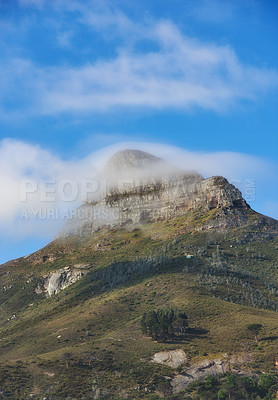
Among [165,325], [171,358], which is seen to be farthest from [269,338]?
Answer: [165,325]

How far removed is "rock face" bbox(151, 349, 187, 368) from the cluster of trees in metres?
9.73

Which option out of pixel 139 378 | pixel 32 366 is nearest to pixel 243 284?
pixel 139 378

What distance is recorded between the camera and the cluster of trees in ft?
449

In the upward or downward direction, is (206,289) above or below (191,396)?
above

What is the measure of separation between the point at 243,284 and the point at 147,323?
5054 cm

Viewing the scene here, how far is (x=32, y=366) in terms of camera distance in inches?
4697

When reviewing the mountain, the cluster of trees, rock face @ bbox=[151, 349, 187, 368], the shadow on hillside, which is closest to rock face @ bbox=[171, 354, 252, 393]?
the mountain

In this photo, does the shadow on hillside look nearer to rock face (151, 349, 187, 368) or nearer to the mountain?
the mountain

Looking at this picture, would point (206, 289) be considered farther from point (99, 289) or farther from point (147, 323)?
point (99, 289)

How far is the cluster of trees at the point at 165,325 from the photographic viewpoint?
449 feet

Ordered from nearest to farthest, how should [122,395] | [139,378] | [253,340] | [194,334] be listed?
1. [122,395]
2. [139,378]
3. [253,340]
4. [194,334]

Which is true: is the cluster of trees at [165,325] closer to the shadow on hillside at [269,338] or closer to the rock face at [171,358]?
the rock face at [171,358]

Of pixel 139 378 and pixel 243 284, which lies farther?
pixel 243 284

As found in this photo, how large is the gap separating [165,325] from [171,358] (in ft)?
47.1
